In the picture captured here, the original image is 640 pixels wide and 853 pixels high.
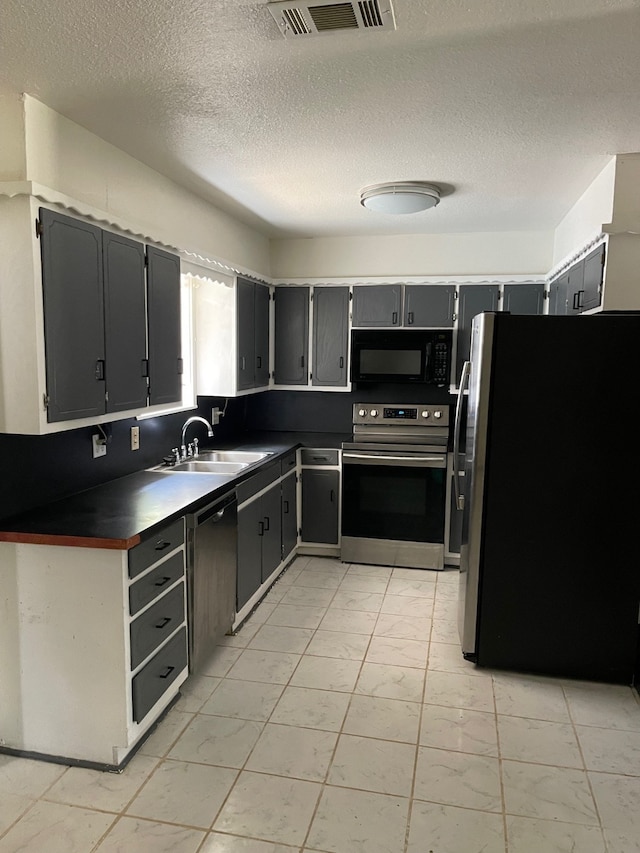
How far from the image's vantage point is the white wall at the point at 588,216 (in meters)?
2.92

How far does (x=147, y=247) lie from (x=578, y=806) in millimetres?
2931

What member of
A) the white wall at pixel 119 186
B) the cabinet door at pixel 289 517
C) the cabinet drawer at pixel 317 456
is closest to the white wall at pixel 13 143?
the white wall at pixel 119 186

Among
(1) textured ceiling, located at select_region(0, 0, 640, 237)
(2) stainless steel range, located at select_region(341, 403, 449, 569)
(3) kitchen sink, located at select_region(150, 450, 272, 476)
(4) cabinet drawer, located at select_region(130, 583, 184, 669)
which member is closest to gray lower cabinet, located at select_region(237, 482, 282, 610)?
(3) kitchen sink, located at select_region(150, 450, 272, 476)

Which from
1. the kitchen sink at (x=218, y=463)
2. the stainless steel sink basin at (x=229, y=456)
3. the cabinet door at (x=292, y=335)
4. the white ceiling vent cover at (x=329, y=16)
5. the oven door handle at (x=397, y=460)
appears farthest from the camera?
the cabinet door at (x=292, y=335)

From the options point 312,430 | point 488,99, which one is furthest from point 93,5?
point 312,430

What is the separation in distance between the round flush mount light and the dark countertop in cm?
170

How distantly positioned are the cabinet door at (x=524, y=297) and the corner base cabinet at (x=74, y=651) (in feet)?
10.9

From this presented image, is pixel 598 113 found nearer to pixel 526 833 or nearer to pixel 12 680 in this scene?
pixel 526 833

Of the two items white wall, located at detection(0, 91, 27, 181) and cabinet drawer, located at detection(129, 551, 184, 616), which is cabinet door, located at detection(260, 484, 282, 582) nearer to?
cabinet drawer, located at detection(129, 551, 184, 616)

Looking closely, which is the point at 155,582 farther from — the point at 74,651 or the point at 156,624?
the point at 74,651

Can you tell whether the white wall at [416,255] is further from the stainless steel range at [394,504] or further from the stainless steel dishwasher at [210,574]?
the stainless steel dishwasher at [210,574]

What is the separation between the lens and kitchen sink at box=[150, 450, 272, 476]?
141 inches

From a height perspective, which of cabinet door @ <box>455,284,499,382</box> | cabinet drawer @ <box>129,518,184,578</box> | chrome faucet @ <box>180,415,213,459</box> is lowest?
cabinet drawer @ <box>129,518,184,578</box>

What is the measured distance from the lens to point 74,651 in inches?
89.3
